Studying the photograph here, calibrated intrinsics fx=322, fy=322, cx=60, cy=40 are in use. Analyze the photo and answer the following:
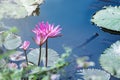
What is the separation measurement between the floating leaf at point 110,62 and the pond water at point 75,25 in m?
0.04

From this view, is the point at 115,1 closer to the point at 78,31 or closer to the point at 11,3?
the point at 78,31

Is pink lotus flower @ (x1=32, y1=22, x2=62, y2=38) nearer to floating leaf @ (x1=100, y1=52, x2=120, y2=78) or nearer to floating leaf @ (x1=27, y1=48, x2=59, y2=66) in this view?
floating leaf @ (x1=27, y1=48, x2=59, y2=66)

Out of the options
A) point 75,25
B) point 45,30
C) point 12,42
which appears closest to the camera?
point 45,30

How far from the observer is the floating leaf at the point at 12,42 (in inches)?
64.4

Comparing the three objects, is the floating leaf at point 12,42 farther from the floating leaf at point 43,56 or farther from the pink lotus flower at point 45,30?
the pink lotus flower at point 45,30

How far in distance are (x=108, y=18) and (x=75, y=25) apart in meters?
0.22

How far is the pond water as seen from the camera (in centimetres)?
180

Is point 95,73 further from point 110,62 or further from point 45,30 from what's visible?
point 45,30

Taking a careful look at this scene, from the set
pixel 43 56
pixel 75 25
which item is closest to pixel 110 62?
pixel 43 56

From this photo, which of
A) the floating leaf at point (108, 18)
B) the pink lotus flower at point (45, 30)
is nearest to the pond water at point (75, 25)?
the floating leaf at point (108, 18)

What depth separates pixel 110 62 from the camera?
1.61 m

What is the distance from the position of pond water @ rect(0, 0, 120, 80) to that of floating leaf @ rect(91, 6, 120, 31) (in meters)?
0.04

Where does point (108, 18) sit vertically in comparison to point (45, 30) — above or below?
below

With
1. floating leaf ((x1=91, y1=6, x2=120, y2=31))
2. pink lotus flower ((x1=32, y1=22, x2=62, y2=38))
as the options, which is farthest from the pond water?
pink lotus flower ((x1=32, y1=22, x2=62, y2=38))
